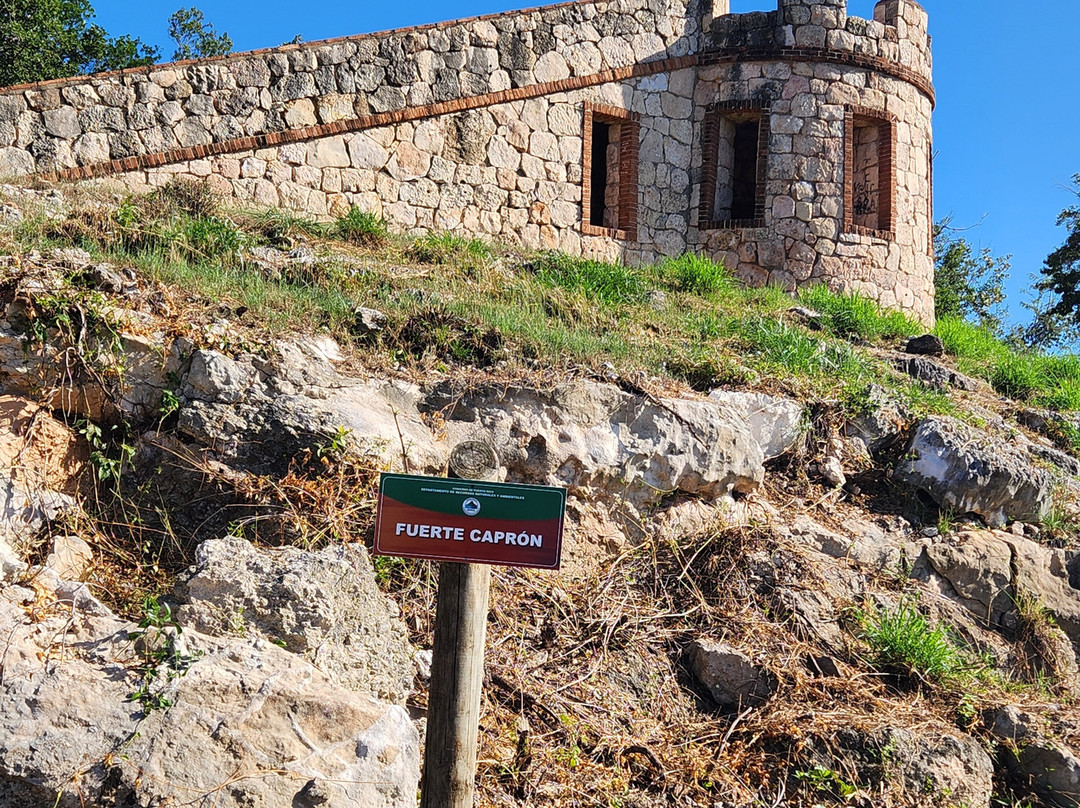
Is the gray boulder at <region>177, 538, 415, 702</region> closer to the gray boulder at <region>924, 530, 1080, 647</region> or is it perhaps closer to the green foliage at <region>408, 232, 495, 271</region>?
the gray boulder at <region>924, 530, 1080, 647</region>

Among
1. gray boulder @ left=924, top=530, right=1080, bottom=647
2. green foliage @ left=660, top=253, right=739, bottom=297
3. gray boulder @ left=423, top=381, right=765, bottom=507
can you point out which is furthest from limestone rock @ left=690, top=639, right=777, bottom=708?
green foliage @ left=660, top=253, right=739, bottom=297

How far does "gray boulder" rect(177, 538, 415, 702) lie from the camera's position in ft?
13.2

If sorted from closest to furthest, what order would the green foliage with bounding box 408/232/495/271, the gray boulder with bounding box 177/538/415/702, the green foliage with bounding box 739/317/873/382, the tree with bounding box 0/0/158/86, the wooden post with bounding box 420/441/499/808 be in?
the wooden post with bounding box 420/441/499/808
the gray boulder with bounding box 177/538/415/702
the green foliage with bounding box 739/317/873/382
the green foliage with bounding box 408/232/495/271
the tree with bounding box 0/0/158/86

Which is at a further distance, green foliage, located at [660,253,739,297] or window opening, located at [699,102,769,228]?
window opening, located at [699,102,769,228]

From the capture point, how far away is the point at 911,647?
5293 mm

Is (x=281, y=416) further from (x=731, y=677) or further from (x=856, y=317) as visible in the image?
(x=856, y=317)

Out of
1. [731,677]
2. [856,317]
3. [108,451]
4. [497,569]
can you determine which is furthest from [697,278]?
[108,451]

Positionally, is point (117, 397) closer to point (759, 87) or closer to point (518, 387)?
point (518, 387)

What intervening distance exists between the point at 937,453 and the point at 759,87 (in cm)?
696

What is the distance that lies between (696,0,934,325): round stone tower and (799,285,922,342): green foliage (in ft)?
2.58

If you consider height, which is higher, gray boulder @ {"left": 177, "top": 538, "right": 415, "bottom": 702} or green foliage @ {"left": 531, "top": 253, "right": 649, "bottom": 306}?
green foliage @ {"left": 531, "top": 253, "right": 649, "bottom": 306}

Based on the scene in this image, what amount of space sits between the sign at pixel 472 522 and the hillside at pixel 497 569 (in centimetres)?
74

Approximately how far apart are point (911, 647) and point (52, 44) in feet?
53.3

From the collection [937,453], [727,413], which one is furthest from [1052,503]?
[727,413]
